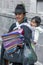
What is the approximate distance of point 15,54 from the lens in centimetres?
486

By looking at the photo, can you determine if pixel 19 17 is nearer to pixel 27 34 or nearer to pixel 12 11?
pixel 27 34

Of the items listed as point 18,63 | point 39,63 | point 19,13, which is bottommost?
point 39,63

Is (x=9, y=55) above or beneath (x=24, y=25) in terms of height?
beneath

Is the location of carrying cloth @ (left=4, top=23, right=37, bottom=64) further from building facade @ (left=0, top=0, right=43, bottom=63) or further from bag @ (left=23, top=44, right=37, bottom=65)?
building facade @ (left=0, top=0, right=43, bottom=63)

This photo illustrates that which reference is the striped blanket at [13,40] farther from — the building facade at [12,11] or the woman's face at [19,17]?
the building facade at [12,11]

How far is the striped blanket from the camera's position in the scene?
4.82 m

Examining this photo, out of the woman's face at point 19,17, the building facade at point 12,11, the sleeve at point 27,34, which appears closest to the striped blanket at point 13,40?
the sleeve at point 27,34

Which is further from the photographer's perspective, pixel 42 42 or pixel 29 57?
pixel 42 42

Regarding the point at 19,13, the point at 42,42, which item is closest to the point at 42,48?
the point at 42,42

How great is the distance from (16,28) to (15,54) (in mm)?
423

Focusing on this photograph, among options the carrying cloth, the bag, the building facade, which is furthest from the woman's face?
the building facade

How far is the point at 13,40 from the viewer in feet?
15.9

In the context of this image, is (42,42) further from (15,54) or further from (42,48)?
(15,54)

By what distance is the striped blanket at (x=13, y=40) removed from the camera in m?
4.82
